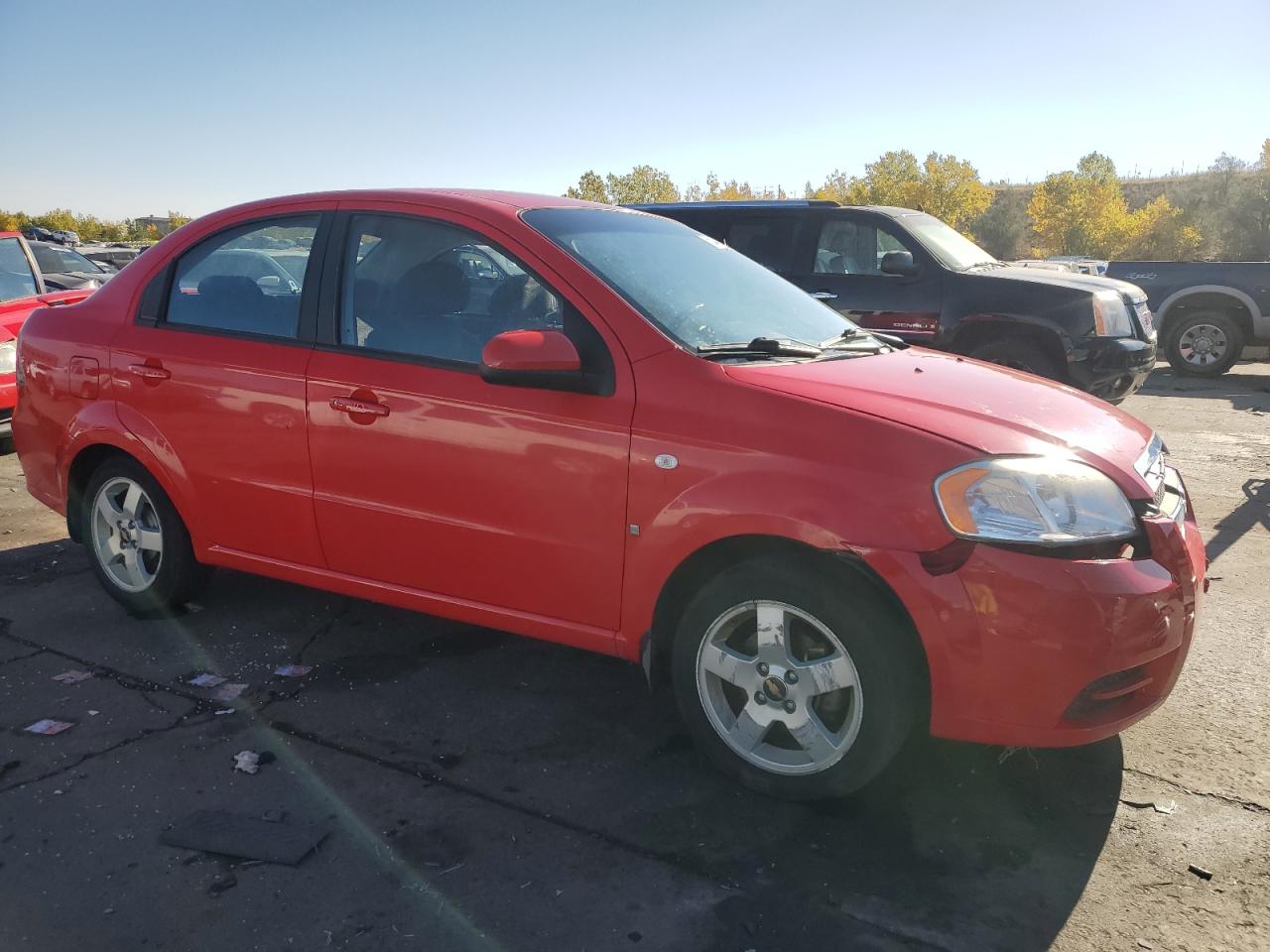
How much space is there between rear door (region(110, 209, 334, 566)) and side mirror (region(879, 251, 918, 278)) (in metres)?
5.38

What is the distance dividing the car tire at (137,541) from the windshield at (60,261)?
8.33 meters

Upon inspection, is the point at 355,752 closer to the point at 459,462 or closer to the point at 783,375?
the point at 459,462

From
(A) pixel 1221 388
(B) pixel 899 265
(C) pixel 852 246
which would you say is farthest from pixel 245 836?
(A) pixel 1221 388

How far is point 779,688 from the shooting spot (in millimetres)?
2969

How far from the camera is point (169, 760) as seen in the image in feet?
10.8

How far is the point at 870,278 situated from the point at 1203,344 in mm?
7082

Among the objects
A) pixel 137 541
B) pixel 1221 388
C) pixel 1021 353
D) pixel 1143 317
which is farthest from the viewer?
pixel 1221 388

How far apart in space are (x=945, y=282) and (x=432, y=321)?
18.9ft

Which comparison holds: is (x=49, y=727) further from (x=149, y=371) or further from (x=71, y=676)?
(x=149, y=371)

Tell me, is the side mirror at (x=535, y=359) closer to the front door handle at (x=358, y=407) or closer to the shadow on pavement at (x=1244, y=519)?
the front door handle at (x=358, y=407)

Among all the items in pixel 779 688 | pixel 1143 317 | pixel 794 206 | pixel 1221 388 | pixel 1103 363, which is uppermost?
pixel 794 206

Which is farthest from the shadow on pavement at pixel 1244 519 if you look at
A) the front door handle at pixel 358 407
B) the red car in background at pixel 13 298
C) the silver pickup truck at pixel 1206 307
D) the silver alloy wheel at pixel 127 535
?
the red car in background at pixel 13 298

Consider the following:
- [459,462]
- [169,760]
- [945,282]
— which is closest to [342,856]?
[169,760]

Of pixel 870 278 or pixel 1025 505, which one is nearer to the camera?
pixel 1025 505
